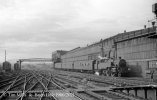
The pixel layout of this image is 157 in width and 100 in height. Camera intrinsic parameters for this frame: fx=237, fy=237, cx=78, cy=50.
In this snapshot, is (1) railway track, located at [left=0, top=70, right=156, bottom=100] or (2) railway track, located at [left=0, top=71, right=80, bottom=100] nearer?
(1) railway track, located at [left=0, top=70, right=156, bottom=100]

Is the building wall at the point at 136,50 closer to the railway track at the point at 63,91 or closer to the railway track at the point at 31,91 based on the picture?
the railway track at the point at 63,91

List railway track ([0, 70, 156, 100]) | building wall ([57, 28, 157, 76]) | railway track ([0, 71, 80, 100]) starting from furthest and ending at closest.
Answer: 1. building wall ([57, 28, 157, 76])
2. railway track ([0, 71, 80, 100])
3. railway track ([0, 70, 156, 100])

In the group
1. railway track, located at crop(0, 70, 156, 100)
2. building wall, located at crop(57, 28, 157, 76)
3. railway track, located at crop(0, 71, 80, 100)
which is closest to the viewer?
railway track, located at crop(0, 70, 156, 100)

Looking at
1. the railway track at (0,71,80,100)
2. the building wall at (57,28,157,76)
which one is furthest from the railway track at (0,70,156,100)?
the building wall at (57,28,157,76)

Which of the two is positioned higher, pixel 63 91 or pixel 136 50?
pixel 136 50

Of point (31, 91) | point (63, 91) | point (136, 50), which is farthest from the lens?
point (136, 50)

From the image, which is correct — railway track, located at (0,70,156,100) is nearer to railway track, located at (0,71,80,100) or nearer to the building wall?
railway track, located at (0,71,80,100)

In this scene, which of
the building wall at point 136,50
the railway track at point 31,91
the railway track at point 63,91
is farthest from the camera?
the building wall at point 136,50

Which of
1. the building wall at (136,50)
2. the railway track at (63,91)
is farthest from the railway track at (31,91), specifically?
the building wall at (136,50)

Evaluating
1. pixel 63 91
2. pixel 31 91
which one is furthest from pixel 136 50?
pixel 31 91

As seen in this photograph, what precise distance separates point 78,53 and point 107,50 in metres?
22.2

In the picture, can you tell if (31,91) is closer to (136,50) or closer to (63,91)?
(63,91)

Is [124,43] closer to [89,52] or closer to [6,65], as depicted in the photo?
[89,52]

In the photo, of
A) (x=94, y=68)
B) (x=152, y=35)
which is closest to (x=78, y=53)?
(x=94, y=68)
